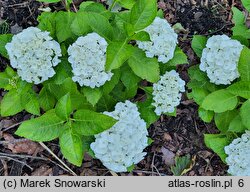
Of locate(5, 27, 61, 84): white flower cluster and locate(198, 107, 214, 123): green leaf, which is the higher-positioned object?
locate(5, 27, 61, 84): white flower cluster

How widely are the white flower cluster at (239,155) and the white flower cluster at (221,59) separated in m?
0.53

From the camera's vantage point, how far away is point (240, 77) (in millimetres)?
3660

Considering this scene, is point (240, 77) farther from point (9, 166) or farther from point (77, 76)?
point (9, 166)

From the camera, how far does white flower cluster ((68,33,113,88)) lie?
3.21m

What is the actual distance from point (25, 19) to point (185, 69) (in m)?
1.69

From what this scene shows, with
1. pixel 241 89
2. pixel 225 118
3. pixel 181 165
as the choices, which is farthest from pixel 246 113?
pixel 181 165

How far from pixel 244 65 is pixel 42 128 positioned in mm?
1634

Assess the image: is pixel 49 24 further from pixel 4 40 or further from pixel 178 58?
pixel 178 58

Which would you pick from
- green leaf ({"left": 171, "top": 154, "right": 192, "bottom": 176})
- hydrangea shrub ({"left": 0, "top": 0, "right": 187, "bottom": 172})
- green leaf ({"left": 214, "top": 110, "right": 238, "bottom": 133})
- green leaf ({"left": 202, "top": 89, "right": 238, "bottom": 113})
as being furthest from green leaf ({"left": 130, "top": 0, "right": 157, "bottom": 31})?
green leaf ({"left": 171, "top": 154, "right": 192, "bottom": 176})

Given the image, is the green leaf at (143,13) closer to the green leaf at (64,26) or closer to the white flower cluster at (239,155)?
the green leaf at (64,26)

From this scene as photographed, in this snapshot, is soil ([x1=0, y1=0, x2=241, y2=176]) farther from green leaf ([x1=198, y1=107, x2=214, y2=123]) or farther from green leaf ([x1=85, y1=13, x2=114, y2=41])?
green leaf ([x1=85, y1=13, x2=114, y2=41])

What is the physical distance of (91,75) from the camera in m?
3.27

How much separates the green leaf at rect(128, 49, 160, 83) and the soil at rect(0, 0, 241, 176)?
1.03 m

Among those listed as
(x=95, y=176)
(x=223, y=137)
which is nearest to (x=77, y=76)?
(x=95, y=176)
